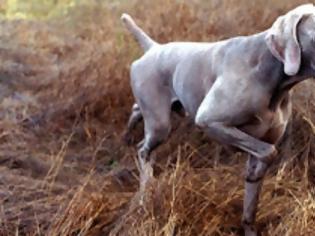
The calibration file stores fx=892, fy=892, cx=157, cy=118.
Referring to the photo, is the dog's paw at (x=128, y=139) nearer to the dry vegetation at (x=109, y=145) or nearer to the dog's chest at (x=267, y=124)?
the dry vegetation at (x=109, y=145)

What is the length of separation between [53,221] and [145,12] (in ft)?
9.99

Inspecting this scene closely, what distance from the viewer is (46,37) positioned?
7570 mm

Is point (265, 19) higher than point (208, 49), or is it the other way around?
point (208, 49)

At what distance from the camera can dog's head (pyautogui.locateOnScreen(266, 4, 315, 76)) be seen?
3.75 metres

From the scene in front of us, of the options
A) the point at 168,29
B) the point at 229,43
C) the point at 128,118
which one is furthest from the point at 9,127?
the point at 229,43

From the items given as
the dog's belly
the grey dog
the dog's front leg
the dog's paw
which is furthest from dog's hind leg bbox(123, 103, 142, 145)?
the dog's belly

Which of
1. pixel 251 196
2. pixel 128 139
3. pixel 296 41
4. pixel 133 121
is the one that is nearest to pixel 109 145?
pixel 128 139

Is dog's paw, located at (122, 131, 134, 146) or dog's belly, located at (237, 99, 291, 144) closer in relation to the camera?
dog's belly, located at (237, 99, 291, 144)

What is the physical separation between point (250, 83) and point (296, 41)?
0.31 meters

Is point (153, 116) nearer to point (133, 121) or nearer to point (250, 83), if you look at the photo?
point (133, 121)

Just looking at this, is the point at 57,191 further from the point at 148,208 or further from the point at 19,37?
the point at 19,37

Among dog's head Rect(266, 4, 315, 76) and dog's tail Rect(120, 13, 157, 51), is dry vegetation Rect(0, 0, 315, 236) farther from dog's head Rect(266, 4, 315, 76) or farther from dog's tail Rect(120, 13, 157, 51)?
dog's head Rect(266, 4, 315, 76)

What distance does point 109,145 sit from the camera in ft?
18.5

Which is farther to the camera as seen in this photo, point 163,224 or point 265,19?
point 265,19
